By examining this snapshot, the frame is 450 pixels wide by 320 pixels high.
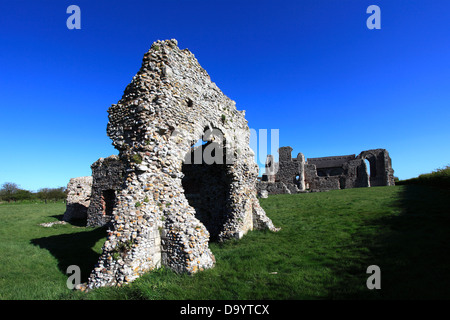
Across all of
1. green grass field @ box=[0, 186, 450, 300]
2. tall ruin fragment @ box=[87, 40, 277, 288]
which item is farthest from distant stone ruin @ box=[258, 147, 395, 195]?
tall ruin fragment @ box=[87, 40, 277, 288]

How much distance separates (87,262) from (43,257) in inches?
71.5

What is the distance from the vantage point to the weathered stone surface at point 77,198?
17.9m

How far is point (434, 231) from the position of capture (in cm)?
723

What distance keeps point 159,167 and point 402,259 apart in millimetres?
6800

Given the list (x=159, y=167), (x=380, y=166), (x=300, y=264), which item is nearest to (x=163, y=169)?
(x=159, y=167)

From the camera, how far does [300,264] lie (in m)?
6.20

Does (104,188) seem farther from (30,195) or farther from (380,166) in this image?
(30,195)

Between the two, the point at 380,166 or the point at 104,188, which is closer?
the point at 104,188

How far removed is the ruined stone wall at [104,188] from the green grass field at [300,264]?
517 cm

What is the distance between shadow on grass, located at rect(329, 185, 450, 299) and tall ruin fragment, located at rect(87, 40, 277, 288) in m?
3.71

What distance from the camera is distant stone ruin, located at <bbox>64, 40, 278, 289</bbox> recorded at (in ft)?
19.0

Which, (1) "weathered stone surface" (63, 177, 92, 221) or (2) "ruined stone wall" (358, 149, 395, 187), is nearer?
(1) "weathered stone surface" (63, 177, 92, 221)

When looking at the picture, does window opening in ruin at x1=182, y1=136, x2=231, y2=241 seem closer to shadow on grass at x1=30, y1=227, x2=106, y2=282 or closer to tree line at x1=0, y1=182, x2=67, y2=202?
shadow on grass at x1=30, y1=227, x2=106, y2=282

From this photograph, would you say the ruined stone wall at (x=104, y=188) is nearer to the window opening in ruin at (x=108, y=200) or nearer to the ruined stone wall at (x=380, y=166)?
the window opening in ruin at (x=108, y=200)
